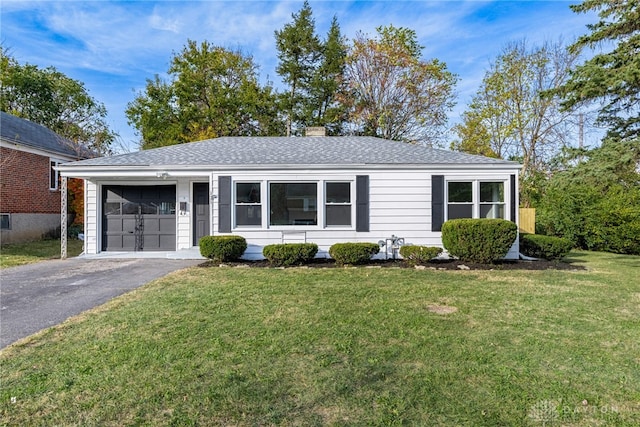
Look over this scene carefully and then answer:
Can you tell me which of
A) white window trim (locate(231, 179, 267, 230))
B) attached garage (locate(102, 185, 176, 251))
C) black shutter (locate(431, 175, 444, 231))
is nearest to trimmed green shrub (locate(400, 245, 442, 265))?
black shutter (locate(431, 175, 444, 231))

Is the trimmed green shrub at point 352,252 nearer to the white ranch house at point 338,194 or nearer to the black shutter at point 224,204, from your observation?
the white ranch house at point 338,194

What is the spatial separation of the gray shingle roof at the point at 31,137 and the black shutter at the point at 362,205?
1370 centimetres

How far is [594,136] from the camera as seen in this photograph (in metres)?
19.7

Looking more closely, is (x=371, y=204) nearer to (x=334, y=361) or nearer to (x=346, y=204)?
(x=346, y=204)

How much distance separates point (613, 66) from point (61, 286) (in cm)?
1424

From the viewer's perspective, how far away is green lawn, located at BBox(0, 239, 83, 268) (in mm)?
9648

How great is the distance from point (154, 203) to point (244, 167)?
3.56 meters

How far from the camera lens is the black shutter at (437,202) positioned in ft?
31.9

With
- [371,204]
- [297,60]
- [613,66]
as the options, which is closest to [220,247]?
[371,204]

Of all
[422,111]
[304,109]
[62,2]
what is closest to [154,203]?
[62,2]

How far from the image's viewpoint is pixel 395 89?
71.0ft

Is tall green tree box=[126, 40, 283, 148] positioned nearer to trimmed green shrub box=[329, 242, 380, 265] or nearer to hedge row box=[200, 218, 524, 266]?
hedge row box=[200, 218, 524, 266]

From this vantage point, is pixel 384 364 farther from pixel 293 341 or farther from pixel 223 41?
pixel 223 41

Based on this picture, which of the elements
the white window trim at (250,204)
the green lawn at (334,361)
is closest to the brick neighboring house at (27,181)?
the white window trim at (250,204)
